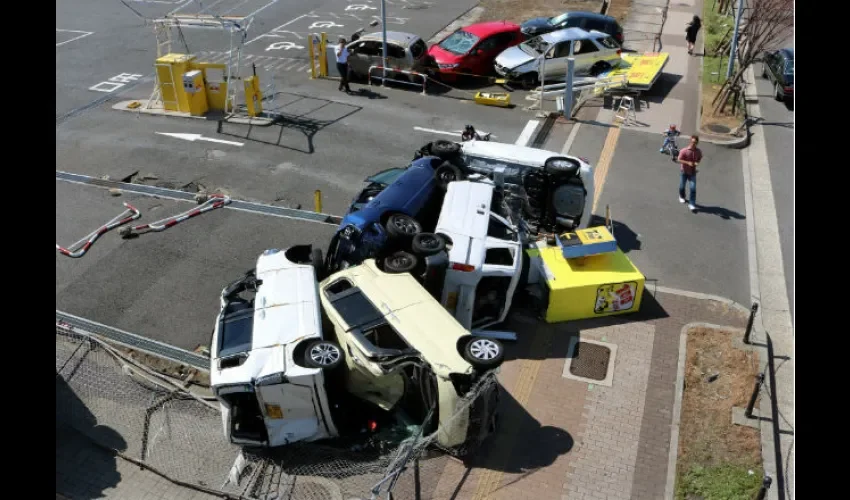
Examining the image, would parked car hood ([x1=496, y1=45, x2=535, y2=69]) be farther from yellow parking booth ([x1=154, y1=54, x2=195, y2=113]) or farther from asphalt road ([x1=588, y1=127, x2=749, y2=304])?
yellow parking booth ([x1=154, y1=54, x2=195, y2=113])

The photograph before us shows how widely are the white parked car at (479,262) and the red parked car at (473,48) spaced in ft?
35.6

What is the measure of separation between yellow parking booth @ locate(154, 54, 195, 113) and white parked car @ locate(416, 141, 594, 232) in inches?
357

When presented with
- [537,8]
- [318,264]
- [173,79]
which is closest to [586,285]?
[318,264]

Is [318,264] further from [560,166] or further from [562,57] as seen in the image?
[562,57]

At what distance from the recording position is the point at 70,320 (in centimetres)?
1104

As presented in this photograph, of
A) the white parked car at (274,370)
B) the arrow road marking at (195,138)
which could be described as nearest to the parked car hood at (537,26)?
the arrow road marking at (195,138)

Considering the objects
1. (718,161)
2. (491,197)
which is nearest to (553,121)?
(718,161)

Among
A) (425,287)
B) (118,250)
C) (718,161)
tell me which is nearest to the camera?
(425,287)

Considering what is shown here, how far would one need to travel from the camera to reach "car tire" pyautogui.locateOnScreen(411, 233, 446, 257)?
10.0m

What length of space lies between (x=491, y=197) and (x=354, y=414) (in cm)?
467

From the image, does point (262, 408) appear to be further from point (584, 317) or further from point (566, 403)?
point (584, 317)

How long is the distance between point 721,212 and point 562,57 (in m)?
8.39

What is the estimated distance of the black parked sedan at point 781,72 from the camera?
64.6 ft

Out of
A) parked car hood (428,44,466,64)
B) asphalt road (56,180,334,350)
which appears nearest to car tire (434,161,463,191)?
asphalt road (56,180,334,350)
